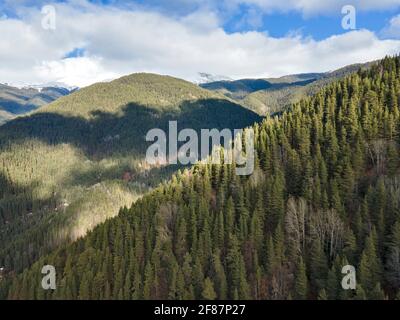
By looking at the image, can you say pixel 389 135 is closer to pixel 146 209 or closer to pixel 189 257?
pixel 189 257

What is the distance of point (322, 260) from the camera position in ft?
292

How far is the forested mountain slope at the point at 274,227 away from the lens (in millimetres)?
88562

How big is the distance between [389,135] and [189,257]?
7422 cm

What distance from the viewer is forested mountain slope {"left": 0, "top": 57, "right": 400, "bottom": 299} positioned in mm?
88562

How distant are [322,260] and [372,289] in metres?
13.8

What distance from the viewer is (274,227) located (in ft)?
357

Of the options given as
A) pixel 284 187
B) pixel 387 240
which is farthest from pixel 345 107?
pixel 387 240
